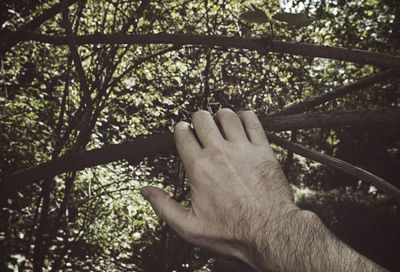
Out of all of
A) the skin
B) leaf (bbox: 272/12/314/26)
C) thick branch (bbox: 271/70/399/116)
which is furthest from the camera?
thick branch (bbox: 271/70/399/116)

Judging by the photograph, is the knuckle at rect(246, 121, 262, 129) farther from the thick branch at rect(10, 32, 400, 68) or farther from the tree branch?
the tree branch

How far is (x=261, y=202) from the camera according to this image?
1.12m

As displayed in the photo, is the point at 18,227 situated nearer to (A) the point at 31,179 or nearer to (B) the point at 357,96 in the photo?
(A) the point at 31,179

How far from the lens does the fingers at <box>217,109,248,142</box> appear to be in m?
1.17

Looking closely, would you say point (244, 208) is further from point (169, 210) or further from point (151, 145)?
point (151, 145)

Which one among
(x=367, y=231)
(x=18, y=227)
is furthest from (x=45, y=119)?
(x=367, y=231)

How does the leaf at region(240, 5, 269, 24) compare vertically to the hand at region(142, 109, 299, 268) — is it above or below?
above

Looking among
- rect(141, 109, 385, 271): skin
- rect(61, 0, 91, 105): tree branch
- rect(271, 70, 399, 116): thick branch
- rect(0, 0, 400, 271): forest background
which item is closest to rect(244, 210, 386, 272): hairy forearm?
rect(141, 109, 385, 271): skin

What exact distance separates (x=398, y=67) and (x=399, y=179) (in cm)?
1517

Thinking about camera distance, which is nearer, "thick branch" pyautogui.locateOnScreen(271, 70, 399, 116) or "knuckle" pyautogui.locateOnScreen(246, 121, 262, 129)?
"knuckle" pyautogui.locateOnScreen(246, 121, 262, 129)

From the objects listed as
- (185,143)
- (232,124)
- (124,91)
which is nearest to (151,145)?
(185,143)

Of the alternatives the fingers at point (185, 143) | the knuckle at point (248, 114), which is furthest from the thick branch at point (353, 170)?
the fingers at point (185, 143)

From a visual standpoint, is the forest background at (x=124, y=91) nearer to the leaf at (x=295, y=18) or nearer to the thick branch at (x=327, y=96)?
the thick branch at (x=327, y=96)

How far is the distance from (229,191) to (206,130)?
0.92 feet
